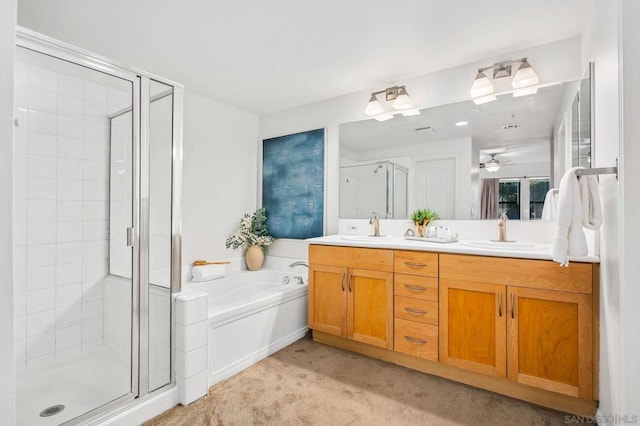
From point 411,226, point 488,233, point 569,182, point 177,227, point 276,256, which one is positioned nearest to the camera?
point 569,182

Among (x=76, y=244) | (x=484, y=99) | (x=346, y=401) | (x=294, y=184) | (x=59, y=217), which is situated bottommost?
→ (x=346, y=401)

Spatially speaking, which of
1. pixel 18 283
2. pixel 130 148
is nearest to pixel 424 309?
pixel 130 148

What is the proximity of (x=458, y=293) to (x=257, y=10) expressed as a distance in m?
2.15

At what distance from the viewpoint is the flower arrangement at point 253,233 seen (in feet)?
11.3

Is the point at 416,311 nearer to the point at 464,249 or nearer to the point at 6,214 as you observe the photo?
the point at 464,249

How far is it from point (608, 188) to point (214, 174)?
3105mm

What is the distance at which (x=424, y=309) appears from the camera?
2109mm

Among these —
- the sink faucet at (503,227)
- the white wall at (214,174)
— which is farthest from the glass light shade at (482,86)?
the white wall at (214,174)

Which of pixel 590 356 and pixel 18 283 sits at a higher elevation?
pixel 18 283

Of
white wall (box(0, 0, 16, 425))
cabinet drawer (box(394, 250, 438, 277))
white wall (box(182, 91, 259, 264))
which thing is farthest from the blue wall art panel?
white wall (box(0, 0, 16, 425))

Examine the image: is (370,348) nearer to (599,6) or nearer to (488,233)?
(488,233)

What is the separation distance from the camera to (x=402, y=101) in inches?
107

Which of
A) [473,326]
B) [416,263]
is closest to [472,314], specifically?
A: [473,326]

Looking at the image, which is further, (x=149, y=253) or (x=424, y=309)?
(x=424, y=309)
